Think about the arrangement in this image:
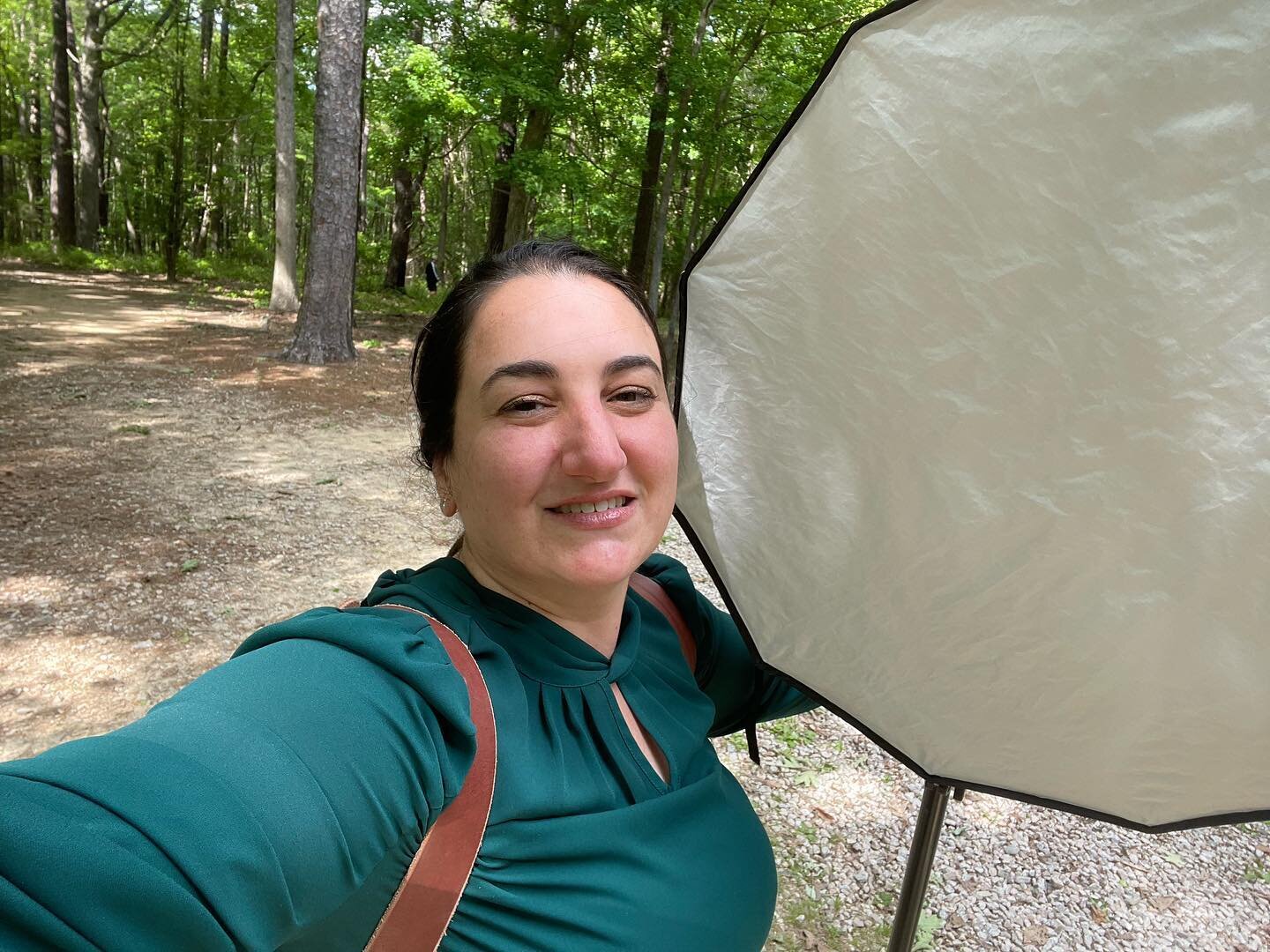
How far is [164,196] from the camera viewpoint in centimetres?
2334

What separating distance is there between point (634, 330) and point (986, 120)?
1.80 ft

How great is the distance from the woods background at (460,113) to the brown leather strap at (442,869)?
1035 centimetres

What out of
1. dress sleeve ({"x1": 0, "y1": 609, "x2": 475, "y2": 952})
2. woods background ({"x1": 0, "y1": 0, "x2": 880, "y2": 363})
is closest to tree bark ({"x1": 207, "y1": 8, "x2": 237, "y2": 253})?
woods background ({"x1": 0, "y1": 0, "x2": 880, "y2": 363})

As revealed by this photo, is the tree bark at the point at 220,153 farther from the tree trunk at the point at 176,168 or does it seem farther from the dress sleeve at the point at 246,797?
the dress sleeve at the point at 246,797

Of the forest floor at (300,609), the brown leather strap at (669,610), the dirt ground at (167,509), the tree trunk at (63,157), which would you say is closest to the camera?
the brown leather strap at (669,610)

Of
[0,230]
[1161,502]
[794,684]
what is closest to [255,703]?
[794,684]

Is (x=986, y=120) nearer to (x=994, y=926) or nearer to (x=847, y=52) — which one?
(x=847, y=52)

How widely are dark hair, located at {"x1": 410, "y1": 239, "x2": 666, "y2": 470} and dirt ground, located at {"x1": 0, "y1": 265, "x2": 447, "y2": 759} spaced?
2796 millimetres

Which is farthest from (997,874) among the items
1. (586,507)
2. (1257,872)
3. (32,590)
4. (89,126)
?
(89,126)

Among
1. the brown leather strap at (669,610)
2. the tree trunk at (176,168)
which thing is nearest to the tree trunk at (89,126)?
the tree trunk at (176,168)

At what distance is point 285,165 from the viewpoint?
1391 cm

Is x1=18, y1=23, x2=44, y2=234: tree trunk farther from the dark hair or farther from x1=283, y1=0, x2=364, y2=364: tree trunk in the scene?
the dark hair

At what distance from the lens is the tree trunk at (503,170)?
12.9 metres

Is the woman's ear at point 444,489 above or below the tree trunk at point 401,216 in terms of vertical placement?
below
